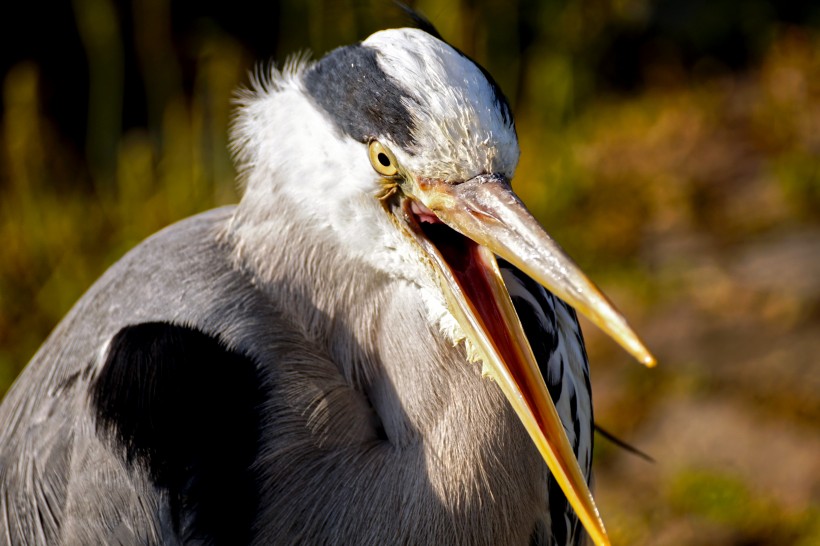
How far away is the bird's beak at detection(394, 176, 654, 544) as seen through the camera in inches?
69.0

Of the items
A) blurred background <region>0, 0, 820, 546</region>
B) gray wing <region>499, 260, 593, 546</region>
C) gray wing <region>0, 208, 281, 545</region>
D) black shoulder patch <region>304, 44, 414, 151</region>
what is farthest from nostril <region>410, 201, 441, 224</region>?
blurred background <region>0, 0, 820, 546</region>

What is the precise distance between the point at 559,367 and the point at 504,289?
39cm

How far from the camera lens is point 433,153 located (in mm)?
1856

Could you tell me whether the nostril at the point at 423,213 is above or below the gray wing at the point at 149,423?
above

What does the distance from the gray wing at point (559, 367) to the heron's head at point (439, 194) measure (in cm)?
24

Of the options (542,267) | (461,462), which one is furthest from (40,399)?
(542,267)

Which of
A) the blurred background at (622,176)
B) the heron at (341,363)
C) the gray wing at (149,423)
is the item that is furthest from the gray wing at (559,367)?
the blurred background at (622,176)

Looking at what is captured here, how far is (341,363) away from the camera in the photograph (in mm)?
2150

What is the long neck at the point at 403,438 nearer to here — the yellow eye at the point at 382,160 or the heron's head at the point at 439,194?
the heron's head at the point at 439,194

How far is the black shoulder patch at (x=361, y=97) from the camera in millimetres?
1878

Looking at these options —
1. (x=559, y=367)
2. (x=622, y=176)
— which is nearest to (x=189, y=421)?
(x=559, y=367)

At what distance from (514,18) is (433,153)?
3874 millimetres

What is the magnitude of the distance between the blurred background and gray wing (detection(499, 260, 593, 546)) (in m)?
0.95

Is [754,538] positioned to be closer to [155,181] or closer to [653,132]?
[653,132]
